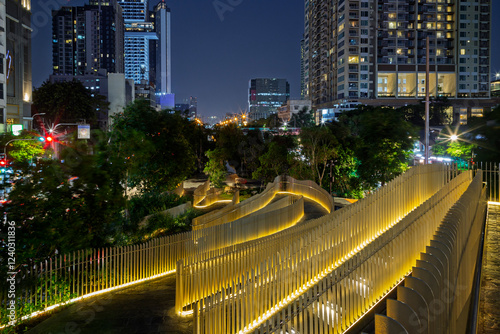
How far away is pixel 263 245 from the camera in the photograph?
437 inches

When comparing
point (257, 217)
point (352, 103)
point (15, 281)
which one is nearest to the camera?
point (15, 281)

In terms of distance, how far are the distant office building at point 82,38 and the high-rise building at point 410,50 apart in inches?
4670

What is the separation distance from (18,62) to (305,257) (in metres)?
57.7

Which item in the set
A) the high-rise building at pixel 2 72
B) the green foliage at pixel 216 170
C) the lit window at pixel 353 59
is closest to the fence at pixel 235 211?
the green foliage at pixel 216 170

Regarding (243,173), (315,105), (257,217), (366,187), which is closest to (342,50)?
(315,105)

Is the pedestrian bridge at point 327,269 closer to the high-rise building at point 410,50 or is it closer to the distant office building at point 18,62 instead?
the distant office building at point 18,62

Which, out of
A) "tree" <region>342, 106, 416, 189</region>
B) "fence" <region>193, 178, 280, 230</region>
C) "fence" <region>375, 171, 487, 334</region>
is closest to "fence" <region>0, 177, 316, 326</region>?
"fence" <region>193, 178, 280, 230</region>

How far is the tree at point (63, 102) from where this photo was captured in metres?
62.6

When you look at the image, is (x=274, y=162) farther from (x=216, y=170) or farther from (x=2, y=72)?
(x=2, y=72)

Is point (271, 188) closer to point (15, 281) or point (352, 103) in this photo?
point (15, 281)

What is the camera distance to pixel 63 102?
62688 millimetres

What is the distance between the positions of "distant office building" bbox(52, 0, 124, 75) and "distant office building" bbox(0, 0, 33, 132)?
134 metres

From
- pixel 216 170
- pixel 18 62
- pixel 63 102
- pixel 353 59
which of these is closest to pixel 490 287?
pixel 216 170

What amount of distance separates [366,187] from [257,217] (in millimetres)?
18733
